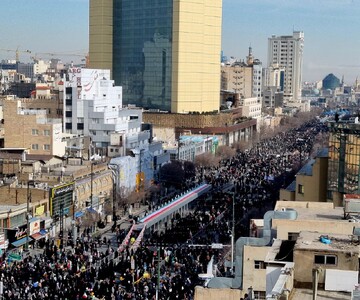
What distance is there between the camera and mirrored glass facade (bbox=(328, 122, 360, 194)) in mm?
26922

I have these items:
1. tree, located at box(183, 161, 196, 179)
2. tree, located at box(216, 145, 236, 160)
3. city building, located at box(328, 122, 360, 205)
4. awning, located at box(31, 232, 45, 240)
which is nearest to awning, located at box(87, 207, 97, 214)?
awning, located at box(31, 232, 45, 240)

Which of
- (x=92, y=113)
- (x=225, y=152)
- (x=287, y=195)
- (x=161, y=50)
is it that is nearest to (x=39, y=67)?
(x=161, y=50)

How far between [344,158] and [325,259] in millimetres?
17156

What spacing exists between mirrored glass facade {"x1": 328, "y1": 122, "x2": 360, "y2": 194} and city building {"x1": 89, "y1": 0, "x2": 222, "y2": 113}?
5914 centimetres

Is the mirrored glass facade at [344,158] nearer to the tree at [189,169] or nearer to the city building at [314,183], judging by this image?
the city building at [314,183]

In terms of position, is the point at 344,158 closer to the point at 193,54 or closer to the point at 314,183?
the point at 314,183

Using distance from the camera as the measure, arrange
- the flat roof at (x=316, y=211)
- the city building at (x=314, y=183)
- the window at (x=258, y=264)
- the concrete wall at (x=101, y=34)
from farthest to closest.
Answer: the concrete wall at (x=101, y=34), the city building at (x=314, y=183), the flat roof at (x=316, y=211), the window at (x=258, y=264)

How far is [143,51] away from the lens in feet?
293

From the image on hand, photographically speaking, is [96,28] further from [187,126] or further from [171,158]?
[171,158]

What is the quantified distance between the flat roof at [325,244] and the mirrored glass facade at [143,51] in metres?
75.7

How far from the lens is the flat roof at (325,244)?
10742mm

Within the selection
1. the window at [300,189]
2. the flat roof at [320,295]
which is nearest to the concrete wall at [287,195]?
the window at [300,189]

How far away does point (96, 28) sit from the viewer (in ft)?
299

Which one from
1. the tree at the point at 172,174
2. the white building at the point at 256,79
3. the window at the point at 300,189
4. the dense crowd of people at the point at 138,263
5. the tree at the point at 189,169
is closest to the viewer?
the dense crowd of people at the point at 138,263
